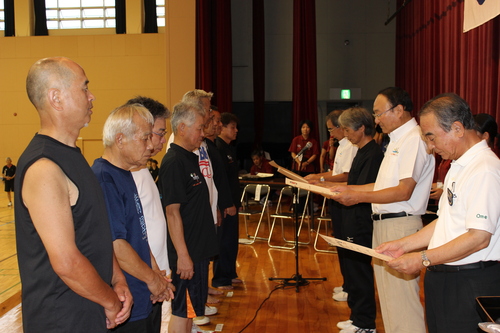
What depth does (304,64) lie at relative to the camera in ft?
36.9

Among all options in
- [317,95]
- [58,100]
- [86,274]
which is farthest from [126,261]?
[317,95]

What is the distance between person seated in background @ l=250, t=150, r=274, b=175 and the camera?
9.16 meters

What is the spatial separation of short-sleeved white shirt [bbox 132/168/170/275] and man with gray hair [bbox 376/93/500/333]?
112 centimetres

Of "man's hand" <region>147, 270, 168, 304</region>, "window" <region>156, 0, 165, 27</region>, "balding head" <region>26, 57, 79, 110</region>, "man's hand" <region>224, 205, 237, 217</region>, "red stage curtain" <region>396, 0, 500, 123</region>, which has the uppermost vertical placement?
"window" <region>156, 0, 165, 27</region>

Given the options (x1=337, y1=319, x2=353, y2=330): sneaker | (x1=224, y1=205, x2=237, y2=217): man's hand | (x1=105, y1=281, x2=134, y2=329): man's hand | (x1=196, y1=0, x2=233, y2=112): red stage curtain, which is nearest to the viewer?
(x1=105, y1=281, x2=134, y2=329): man's hand

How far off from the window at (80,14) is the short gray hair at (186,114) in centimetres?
1197

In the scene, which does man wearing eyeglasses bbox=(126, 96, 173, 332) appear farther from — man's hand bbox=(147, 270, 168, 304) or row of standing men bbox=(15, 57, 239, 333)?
man's hand bbox=(147, 270, 168, 304)

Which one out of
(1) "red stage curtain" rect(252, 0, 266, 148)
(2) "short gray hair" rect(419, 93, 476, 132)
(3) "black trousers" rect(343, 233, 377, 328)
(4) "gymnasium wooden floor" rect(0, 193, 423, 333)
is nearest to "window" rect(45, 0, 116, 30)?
(1) "red stage curtain" rect(252, 0, 266, 148)

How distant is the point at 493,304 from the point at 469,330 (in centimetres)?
32

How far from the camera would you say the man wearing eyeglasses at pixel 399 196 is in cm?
298

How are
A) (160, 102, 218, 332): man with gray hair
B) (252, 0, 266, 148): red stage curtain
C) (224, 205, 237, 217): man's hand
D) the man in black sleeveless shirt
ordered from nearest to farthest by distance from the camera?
the man in black sleeveless shirt → (160, 102, 218, 332): man with gray hair → (224, 205, 237, 217): man's hand → (252, 0, 266, 148): red stage curtain

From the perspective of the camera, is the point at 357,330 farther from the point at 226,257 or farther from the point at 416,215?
the point at 226,257

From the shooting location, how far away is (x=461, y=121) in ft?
6.81

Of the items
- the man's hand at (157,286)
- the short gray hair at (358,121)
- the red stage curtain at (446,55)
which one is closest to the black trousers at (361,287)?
the short gray hair at (358,121)
